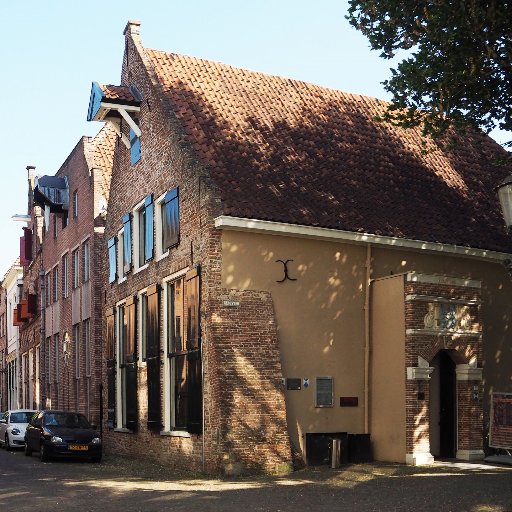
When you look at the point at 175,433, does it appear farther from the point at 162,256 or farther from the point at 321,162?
the point at 321,162

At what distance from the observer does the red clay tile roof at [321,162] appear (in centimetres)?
2166

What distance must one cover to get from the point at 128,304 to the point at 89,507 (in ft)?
40.9

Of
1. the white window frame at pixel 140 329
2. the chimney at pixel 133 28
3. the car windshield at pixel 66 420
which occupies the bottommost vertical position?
the car windshield at pixel 66 420

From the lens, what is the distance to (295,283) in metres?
21.2

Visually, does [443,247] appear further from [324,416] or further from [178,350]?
[178,350]

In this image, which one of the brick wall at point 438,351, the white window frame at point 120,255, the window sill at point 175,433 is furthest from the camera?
the white window frame at point 120,255

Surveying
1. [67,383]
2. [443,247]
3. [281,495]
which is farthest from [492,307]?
[67,383]

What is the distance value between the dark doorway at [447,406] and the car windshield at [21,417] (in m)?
16.6

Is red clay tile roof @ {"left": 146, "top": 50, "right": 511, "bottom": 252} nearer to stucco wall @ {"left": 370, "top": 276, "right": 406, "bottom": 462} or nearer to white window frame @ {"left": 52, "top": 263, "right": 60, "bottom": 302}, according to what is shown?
stucco wall @ {"left": 370, "top": 276, "right": 406, "bottom": 462}

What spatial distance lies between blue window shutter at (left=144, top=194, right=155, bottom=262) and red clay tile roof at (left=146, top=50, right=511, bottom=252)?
120 inches

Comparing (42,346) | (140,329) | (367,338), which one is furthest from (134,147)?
(42,346)

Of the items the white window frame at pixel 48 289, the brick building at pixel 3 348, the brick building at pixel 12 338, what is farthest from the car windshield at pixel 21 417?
the brick building at pixel 3 348

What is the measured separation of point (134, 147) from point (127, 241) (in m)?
2.87

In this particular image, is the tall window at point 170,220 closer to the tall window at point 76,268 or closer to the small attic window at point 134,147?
the small attic window at point 134,147
